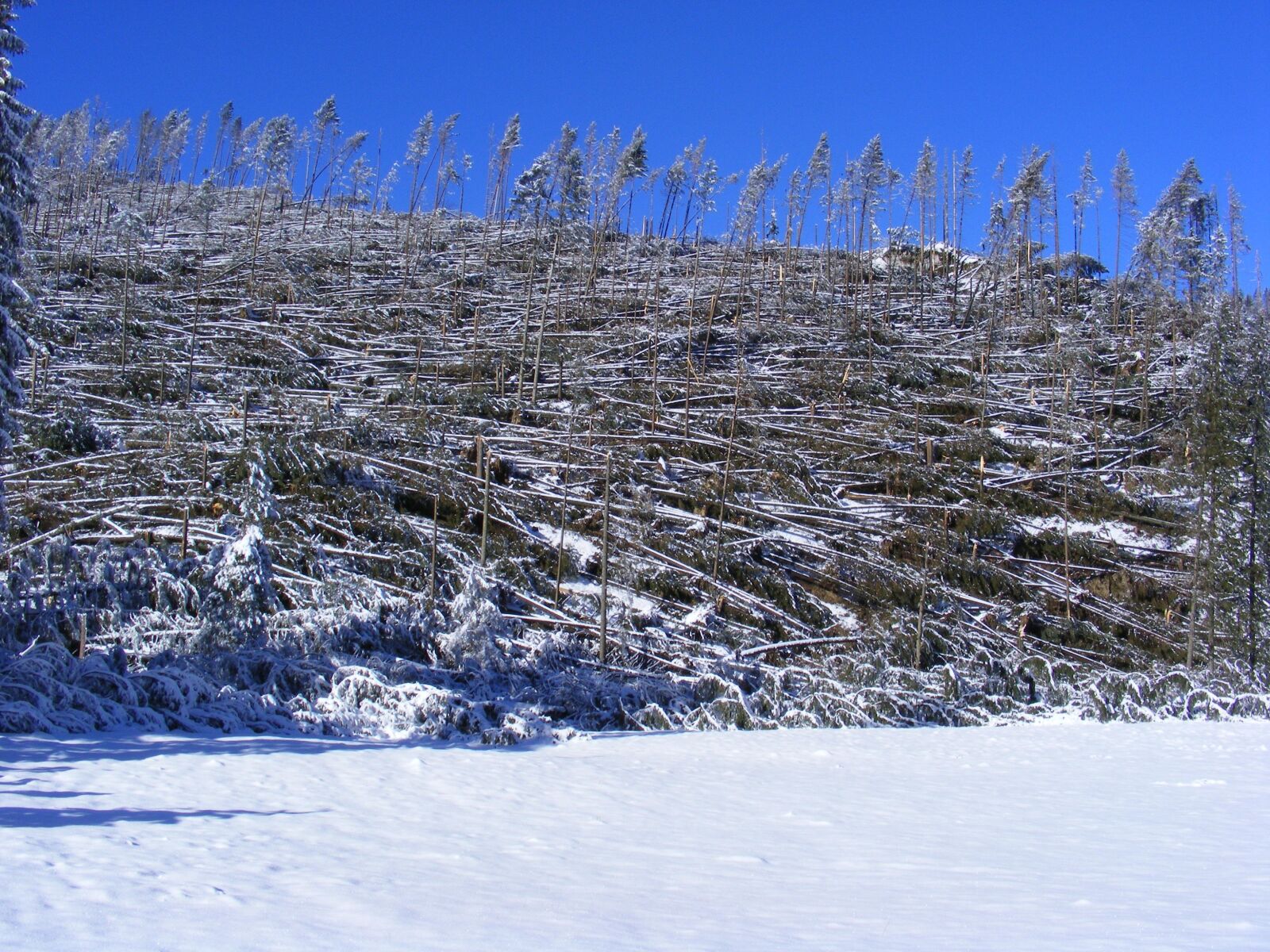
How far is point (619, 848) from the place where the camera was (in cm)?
630

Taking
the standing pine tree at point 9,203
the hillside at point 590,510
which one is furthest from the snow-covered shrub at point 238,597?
the standing pine tree at point 9,203

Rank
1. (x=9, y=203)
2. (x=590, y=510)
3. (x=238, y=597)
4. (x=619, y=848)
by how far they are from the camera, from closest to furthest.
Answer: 1. (x=619, y=848)
2. (x=9, y=203)
3. (x=238, y=597)
4. (x=590, y=510)

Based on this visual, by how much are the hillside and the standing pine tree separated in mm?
1239

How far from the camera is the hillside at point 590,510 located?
45.9 feet

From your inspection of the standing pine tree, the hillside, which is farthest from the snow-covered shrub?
the standing pine tree

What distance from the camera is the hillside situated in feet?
45.9

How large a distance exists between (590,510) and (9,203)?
14247 millimetres

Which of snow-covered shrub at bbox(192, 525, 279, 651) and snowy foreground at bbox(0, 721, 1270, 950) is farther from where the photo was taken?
snow-covered shrub at bbox(192, 525, 279, 651)

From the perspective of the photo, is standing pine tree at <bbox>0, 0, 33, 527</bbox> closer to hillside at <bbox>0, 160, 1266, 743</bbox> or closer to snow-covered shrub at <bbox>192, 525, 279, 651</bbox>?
hillside at <bbox>0, 160, 1266, 743</bbox>

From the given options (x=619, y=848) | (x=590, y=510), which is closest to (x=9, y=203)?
(x=619, y=848)

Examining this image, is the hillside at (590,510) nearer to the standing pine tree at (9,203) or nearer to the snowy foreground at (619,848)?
the standing pine tree at (9,203)

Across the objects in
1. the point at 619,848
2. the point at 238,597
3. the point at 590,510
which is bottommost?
the point at 619,848

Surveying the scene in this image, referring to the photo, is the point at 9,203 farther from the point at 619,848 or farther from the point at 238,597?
the point at 619,848

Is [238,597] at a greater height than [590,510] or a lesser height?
lesser
